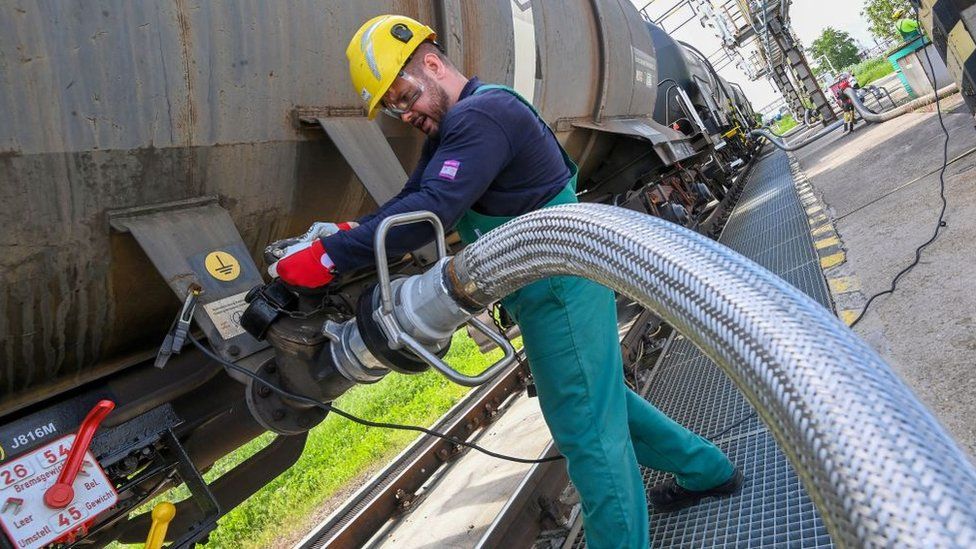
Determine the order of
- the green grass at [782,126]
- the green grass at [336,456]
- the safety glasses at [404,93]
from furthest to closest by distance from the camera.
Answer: the green grass at [782,126]
the green grass at [336,456]
the safety glasses at [404,93]

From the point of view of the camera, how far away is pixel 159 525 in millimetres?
1887

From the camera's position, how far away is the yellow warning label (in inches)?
85.5

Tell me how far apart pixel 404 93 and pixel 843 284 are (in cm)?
341

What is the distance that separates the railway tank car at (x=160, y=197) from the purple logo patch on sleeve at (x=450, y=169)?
58 centimetres

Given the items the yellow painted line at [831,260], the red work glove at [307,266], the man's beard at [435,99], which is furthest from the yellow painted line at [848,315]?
the red work glove at [307,266]

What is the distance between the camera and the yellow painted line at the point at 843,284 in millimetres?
4227

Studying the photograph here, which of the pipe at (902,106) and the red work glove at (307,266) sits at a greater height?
the red work glove at (307,266)

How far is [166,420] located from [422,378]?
5.65m

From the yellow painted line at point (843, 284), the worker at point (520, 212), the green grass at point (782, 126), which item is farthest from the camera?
the green grass at point (782, 126)

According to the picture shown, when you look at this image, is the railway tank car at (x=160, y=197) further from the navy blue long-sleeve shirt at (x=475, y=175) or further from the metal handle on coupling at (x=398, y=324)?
the metal handle on coupling at (x=398, y=324)

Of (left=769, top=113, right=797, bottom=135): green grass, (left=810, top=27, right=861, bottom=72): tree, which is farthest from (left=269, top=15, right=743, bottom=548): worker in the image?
(left=810, top=27, right=861, bottom=72): tree

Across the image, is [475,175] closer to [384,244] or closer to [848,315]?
[384,244]

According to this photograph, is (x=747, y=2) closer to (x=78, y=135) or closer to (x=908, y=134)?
(x=908, y=134)

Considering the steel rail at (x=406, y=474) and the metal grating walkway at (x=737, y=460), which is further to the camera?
the steel rail at (x=406, y=474)
